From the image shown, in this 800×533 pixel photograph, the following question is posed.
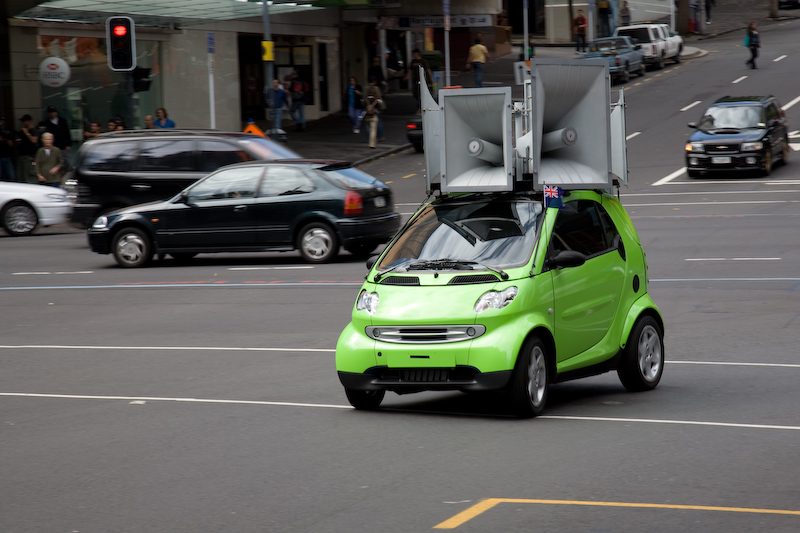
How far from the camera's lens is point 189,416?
866cm

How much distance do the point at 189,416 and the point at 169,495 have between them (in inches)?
87.4

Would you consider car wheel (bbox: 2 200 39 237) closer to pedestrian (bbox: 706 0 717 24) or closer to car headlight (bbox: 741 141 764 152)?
car headlight (bbox: 741 141 764 152)

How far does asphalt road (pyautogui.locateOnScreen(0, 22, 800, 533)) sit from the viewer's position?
19.7 feet

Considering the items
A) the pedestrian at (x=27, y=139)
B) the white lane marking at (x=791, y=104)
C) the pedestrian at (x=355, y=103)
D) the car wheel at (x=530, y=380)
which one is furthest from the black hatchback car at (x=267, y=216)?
the white lane marking at (x=791, y=104)

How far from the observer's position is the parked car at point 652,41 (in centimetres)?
4959

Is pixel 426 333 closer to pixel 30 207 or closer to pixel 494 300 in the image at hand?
pixel 494 300

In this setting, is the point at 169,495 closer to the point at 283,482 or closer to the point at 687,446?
the point at 283,482

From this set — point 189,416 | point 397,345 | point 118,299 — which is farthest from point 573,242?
point 118,299

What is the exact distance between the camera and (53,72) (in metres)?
32.3

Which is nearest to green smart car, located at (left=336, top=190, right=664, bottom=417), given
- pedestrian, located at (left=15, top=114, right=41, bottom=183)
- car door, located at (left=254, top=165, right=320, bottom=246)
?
car door, located at (left=254, top=165, right=320, bottom=246)

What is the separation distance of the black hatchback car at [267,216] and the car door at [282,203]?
0.6 inches

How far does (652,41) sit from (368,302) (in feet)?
144

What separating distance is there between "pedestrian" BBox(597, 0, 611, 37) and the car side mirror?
53.2 meters

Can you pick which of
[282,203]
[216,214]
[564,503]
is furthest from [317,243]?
[564,503]
